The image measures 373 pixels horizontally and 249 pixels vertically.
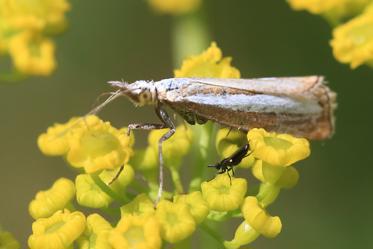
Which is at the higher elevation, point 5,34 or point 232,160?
point 5,34

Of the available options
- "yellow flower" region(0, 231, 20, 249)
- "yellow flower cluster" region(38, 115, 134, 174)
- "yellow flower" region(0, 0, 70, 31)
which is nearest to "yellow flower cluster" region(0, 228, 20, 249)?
"yellow flower" region(0, 231, 20, 249)

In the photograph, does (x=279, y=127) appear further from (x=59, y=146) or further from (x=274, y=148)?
(x=59, y=146)

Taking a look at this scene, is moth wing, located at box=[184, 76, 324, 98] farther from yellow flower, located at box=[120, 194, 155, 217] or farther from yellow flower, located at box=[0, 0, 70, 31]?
yellow flower, located at box=[0, 0, 70, 31]

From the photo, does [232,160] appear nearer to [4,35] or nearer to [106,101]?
[106,101]

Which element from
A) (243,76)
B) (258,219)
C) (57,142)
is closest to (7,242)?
(57,142)

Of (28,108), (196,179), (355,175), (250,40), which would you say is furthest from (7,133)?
(196,179)
